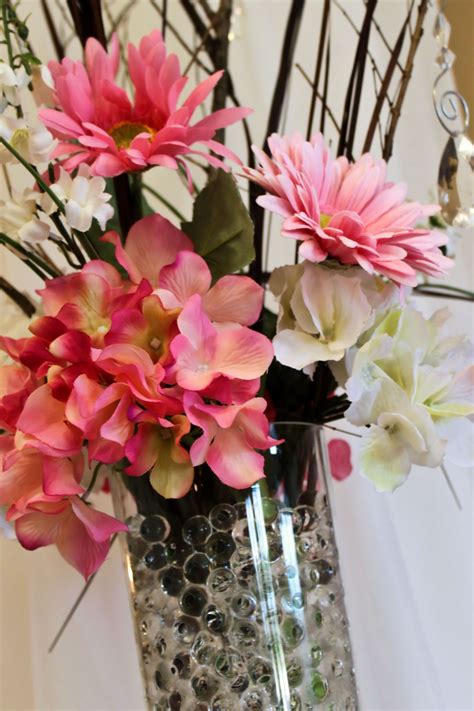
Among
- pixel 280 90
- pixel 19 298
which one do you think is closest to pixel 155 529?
pixel 19 298

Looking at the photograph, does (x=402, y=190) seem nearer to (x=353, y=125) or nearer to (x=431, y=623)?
(x=353, y=125)

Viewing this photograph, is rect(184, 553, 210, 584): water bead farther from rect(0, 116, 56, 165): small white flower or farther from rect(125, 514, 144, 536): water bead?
rect(0, 116, 56, 165): small white flower

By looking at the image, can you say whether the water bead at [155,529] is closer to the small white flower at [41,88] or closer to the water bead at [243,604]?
the water bead at [243,604]

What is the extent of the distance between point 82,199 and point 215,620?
27 cm

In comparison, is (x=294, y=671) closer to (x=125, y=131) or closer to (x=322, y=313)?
(x=322, y=313)

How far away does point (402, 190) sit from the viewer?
520 mm

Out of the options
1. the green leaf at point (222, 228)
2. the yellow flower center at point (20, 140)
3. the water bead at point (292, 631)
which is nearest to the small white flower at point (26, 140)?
the yellow flower center at point (20, 140)

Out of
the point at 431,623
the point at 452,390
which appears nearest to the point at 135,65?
the point at 452,390

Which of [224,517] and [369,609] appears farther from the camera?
[369,609]

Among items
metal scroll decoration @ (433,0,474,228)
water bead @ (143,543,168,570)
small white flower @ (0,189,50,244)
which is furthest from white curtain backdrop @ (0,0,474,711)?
small white flower @ (0,189,50,244)

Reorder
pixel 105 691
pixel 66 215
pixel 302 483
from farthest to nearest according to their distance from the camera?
pixel 105 691, pixel 302 483, pixel 66 215

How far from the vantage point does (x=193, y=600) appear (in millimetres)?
505

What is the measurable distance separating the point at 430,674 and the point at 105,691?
1.01 feet

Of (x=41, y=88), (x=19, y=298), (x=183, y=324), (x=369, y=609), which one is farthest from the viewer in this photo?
(x=369, y=609)
